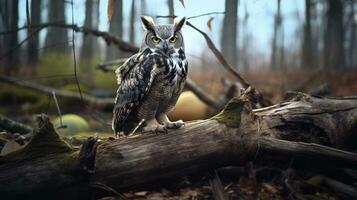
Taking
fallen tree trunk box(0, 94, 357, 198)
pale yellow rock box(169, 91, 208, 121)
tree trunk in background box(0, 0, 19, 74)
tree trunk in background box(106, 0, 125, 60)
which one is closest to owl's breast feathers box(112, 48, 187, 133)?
fallen tree trunk box(0, 94, 357, 198)

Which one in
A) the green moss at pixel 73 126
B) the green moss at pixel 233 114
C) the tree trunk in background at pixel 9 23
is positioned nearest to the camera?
the green moss at pixel 233 114

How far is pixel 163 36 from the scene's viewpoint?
10.8 feet

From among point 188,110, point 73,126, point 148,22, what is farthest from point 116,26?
point 148,22

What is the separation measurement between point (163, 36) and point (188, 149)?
1007 mm

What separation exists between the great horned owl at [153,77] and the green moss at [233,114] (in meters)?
0.37

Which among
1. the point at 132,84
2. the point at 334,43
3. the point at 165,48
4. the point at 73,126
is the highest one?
the point at 165,48

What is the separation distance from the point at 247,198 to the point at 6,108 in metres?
7.15

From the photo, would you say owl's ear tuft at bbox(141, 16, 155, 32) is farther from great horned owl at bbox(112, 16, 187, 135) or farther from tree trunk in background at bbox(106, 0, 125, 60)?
tree trunk in background at bbox(106, 0, 125, 60)

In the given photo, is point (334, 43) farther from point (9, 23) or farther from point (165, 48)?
point (165, 48)

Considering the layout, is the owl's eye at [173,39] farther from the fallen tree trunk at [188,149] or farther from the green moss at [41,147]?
the green moss at [41,147]

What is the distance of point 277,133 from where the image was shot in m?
3.51

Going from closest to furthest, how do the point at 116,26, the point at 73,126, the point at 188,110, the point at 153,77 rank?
the point at 153,77, the point at 73,126, the point at 188,110, the point at 116,26

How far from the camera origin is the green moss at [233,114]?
324cm

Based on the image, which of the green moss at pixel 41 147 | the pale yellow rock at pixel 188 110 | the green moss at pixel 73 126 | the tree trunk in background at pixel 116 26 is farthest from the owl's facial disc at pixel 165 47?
the tree trunk in background at pixel 116 26
